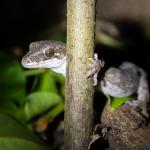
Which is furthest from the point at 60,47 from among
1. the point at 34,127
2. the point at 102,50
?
the point at 102,50

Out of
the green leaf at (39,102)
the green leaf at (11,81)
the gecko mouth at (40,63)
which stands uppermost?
the gecko mouth at (40,63)

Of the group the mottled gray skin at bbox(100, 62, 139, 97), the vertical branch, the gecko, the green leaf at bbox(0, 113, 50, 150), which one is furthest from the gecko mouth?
the mottled gray skin at bbox(100, 62, 139, 97)

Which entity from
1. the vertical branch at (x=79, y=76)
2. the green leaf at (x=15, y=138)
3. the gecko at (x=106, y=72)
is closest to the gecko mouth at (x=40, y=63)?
the gecko at (x=106, y=72)

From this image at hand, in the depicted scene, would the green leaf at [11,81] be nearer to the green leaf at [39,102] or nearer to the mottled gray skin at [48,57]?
the green leaf at [39,102]

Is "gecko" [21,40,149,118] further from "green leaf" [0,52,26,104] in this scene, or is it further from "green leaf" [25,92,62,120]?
"green leaf" [0,52,26,104]

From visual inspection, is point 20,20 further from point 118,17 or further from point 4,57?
point 4,57

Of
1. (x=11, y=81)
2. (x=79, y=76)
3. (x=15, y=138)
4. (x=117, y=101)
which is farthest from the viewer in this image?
(x=11, y=81)

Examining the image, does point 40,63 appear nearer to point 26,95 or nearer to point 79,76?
point 79,76

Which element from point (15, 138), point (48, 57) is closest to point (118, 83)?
point (48, 57)
